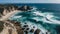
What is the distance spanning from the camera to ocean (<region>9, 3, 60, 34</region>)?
1.13 m

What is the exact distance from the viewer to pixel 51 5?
45.9 inches

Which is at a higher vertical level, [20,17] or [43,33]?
[20,17]

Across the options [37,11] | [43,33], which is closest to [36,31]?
[43,33]

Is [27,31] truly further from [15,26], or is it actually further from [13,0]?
[13,0]

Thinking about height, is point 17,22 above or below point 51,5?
below

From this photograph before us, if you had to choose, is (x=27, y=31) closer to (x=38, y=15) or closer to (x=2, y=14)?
(x=38, y=15)

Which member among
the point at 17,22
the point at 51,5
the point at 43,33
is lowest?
the point at 43,33

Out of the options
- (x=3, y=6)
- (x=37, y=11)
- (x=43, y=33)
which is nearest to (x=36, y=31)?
(x=43, y=33)

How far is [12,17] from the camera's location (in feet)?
3.82

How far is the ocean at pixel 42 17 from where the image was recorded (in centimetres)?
113

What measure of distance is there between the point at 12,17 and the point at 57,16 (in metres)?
0.48

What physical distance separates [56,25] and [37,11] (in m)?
0.25

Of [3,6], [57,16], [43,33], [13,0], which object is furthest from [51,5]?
[3,6]

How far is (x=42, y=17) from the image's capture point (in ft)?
3.81
